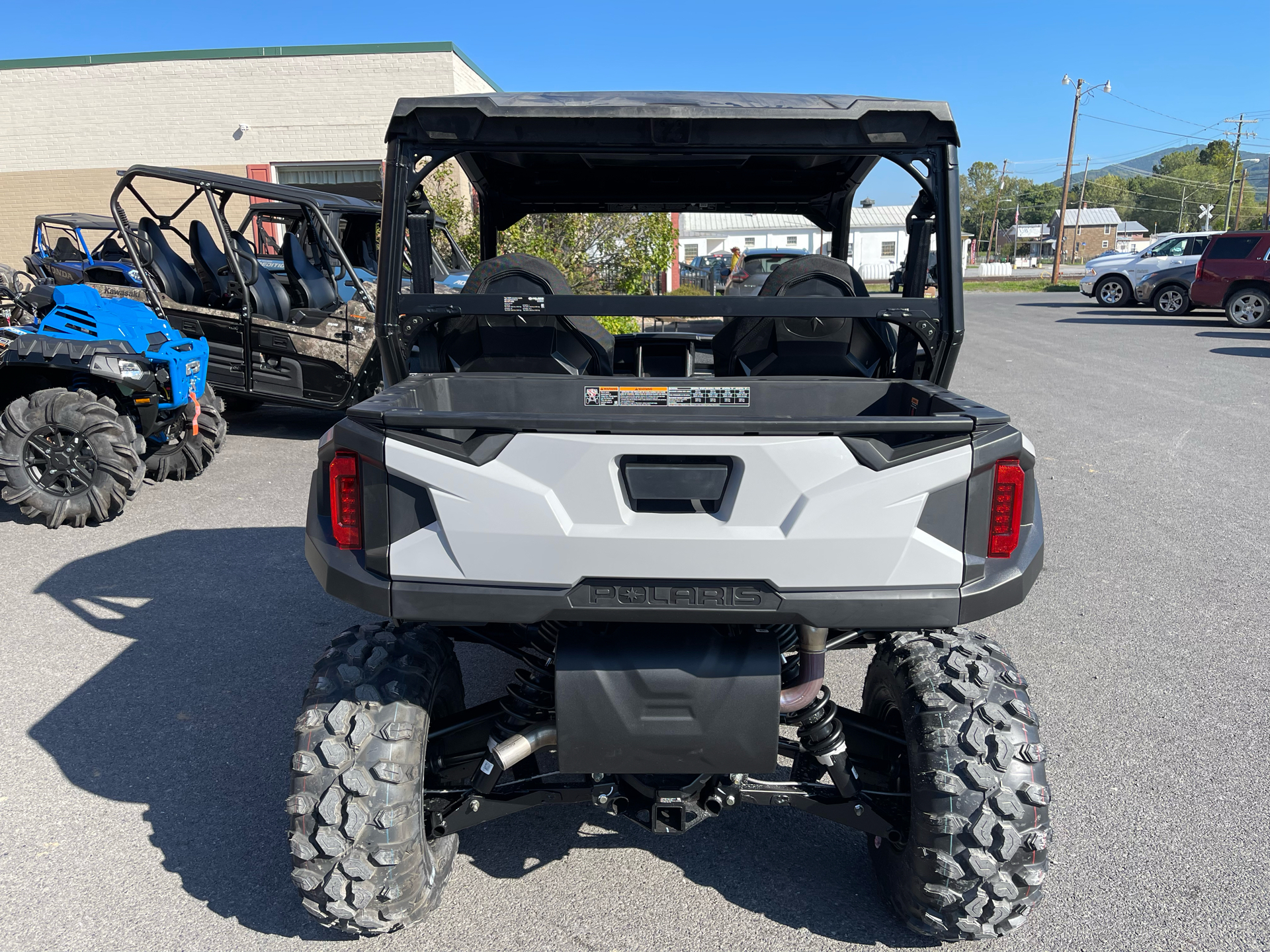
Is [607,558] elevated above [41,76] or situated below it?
below

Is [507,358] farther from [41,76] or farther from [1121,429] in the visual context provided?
[41,76]

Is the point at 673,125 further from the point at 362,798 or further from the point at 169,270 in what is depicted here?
the point at 169,270

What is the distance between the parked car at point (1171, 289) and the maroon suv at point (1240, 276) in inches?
59.0

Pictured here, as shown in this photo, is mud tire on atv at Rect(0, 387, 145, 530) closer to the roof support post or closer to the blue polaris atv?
the blue polaris atv

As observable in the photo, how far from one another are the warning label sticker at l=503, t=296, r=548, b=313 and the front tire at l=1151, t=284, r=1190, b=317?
22983 millimetres

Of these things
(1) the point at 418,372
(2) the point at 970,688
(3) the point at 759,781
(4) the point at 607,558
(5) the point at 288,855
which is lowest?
(5) the point at 288,855

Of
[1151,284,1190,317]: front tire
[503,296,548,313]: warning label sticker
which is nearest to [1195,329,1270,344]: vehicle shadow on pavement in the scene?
[1151,284,1190,317]: front tire

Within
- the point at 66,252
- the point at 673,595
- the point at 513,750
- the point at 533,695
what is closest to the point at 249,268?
the point at 66,252

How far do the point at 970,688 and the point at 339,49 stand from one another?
20874 mm

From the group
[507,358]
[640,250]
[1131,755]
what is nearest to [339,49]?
[640,250]

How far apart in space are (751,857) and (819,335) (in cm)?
177

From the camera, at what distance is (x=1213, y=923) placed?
104 inches

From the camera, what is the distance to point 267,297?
897cm

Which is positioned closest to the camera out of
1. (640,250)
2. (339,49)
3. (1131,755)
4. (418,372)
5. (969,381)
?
(418,372)
